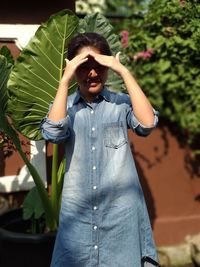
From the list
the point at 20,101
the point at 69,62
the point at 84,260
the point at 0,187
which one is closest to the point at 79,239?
the point at 84,260

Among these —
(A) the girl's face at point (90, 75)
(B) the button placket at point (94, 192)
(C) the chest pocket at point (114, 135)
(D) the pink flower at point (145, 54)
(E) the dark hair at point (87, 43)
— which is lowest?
(B) the button placket at point (94, 192)

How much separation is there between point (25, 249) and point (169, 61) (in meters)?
2.02

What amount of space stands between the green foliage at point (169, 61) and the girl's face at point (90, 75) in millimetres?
1685

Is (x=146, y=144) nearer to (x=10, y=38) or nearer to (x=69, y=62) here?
(x=10, y=38)

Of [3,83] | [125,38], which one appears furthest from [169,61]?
[3,83]

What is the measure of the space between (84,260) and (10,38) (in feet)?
6.38

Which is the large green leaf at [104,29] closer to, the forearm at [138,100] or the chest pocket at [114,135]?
the chest pocket at [114,135]

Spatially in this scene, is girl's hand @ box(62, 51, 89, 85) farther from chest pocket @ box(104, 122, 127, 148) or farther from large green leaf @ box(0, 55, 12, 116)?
large green leaf @ box(0, 55, 12, 116)

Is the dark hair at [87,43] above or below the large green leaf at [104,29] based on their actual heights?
below

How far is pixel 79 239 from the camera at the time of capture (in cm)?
214

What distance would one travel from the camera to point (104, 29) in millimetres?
3059

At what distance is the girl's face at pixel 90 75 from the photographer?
2006mm

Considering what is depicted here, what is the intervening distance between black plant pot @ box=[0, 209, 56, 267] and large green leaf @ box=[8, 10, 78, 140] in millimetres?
740

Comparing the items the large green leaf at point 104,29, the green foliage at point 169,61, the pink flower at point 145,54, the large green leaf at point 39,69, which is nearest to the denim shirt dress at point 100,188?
the large green leaf at point 39,69
